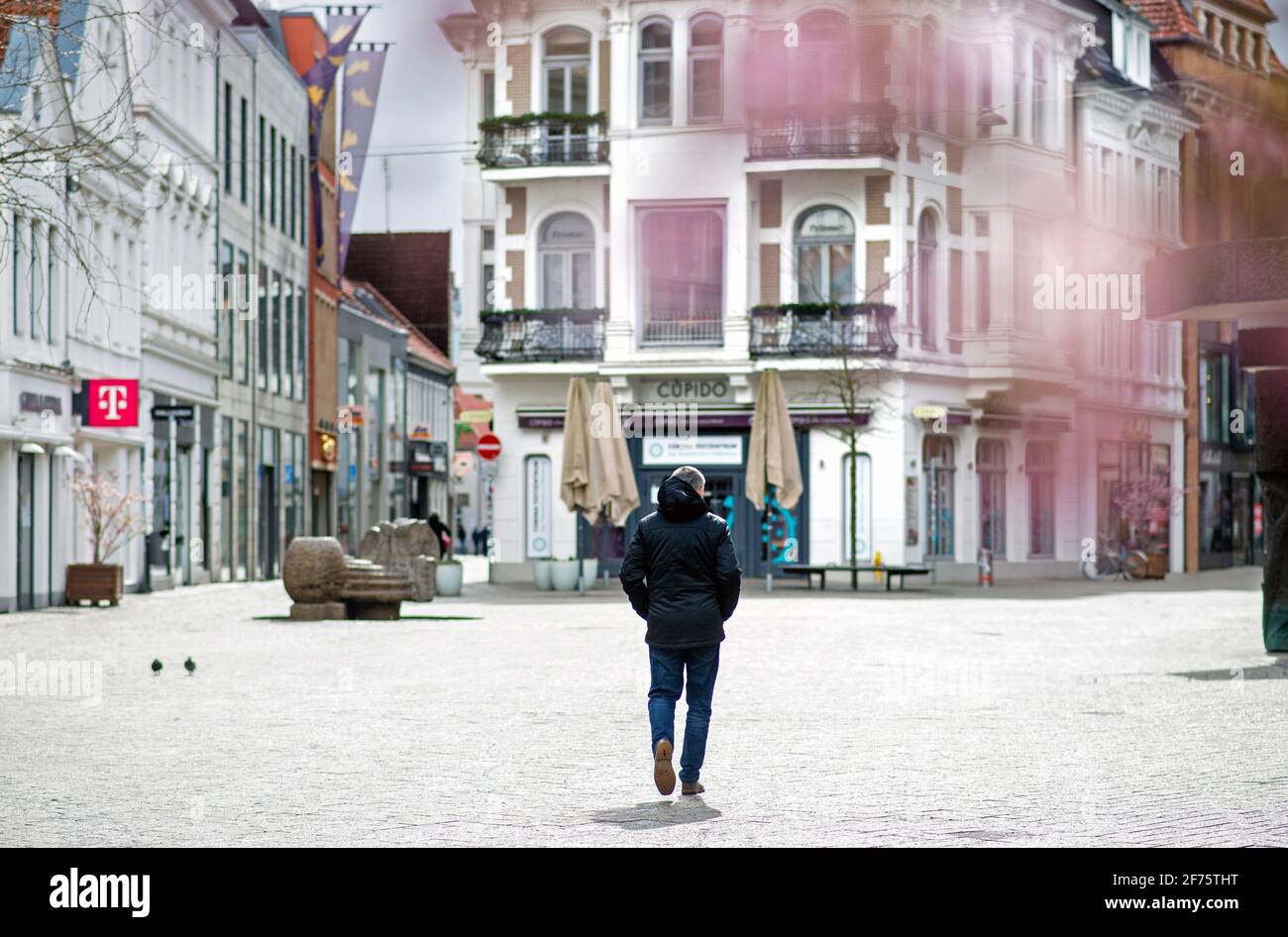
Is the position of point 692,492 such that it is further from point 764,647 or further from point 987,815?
point 764,647

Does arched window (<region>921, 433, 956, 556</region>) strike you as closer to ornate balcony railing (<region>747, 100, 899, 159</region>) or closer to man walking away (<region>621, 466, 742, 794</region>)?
ornate balcony railing (<region>747, 100, 899, 159</region>)

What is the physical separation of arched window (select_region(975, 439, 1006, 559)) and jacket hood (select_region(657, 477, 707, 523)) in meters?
38.2

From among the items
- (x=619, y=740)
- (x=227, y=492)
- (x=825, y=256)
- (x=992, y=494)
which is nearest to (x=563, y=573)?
(x=227, y=492)

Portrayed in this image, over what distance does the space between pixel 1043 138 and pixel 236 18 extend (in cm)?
1774

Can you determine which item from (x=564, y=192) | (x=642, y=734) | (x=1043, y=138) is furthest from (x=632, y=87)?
(x=642, y=734)

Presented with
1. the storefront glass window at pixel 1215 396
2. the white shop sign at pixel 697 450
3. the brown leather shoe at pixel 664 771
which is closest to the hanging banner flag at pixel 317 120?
the white shop sign at pixel 697 450

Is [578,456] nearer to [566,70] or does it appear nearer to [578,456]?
[578,456]

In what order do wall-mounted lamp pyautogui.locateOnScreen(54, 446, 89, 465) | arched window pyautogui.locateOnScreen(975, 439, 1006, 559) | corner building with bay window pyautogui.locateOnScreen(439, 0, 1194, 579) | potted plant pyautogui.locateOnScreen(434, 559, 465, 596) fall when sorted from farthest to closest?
arched window pyautogui.locateOnScreen(975, 439, 1006, 559) < corner building with bay window pyautogui.locateOnScreen(439, 0, 1194, 579) < potted plant pyautogui.locateOnScreen(434, 559, 465, 596) < wall-mounted lamp pyautogui.locateOnScreen(54, 446, 89, 465)

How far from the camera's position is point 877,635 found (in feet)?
84.5

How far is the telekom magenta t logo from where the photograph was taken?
1353 inches

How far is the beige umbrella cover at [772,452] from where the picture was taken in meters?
39.3

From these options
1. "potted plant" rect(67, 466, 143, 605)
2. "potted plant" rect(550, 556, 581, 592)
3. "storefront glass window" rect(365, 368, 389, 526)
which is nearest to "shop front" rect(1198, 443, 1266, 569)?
"storefront glass window" rect(365, 368, 389, 526)

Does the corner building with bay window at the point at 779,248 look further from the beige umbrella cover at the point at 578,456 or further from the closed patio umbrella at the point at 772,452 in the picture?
the beige umbrella cover at the point at 578,456

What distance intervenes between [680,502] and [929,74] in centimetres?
3749
